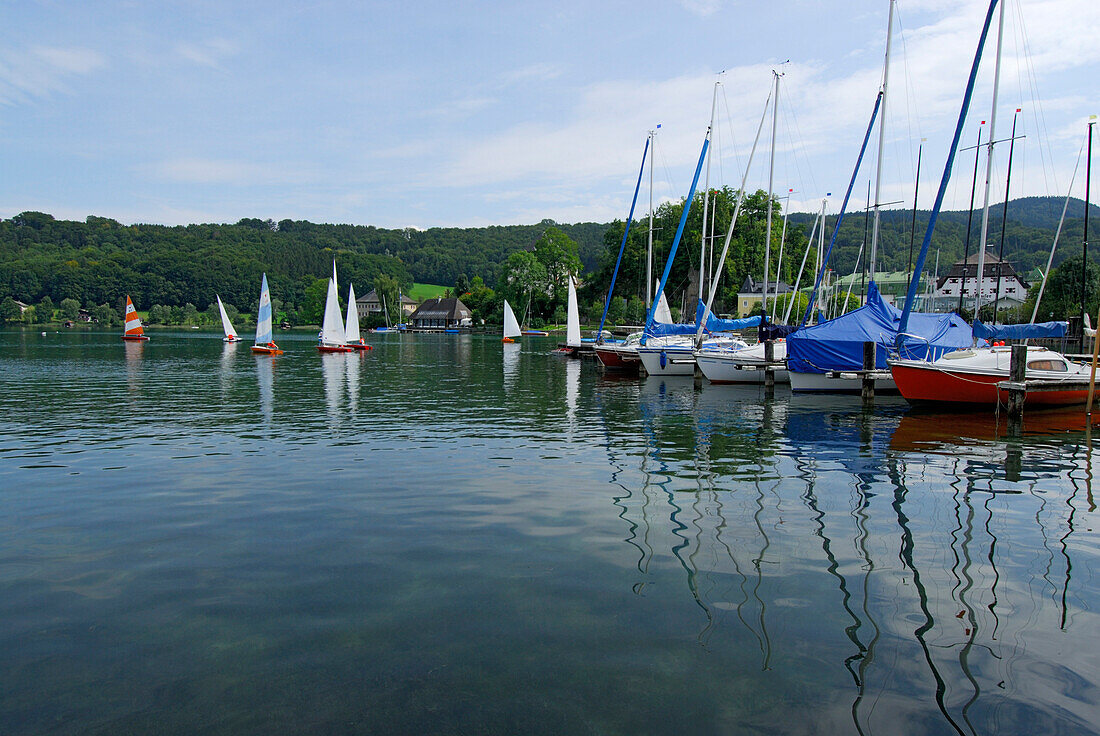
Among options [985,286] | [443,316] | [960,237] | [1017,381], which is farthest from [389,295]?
[1017,381]

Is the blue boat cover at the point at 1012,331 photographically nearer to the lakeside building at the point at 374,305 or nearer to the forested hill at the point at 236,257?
the forested hill at the point at 236,257

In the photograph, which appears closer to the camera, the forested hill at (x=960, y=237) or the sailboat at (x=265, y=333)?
the sailboat at (x=265, y=333)

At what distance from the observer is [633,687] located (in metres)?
5.32

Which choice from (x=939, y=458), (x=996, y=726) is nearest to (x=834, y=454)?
(x=939, y=458)

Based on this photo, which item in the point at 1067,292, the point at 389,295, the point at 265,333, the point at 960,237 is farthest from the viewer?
the point at 389,295

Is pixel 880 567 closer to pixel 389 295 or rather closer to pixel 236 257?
pixel 389 295

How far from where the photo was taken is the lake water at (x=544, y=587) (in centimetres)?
511

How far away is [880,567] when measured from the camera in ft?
26.6

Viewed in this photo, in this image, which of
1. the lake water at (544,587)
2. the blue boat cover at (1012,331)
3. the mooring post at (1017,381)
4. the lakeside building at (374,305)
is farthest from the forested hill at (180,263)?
the lake water at (544,587)

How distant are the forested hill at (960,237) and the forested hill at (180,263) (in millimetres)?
59505

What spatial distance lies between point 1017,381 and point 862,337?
→ 6735 mm

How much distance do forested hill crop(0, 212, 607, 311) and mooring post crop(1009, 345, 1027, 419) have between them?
136 meters

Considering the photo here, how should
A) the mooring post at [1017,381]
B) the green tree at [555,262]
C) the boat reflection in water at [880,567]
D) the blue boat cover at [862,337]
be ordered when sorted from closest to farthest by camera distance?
the boat reflection in water at [880,567]
the mooring post at [1017,381]
the blue boat cover at [862,337]
the green tree at [555,262]

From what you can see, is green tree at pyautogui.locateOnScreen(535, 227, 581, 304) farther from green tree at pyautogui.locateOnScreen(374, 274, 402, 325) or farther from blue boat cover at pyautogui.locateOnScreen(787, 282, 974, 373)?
blue boat cover at pyautogui.locateOnScreen(787, 282, 974, 373)
